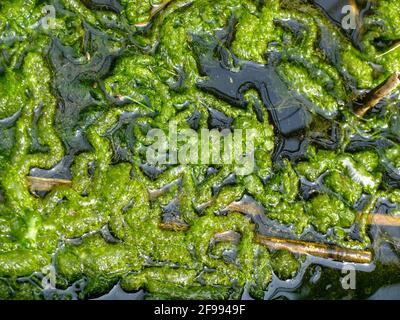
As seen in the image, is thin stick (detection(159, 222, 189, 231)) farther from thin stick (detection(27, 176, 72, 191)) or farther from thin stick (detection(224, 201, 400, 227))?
thin stick (detection(27, 176, 72, 191))

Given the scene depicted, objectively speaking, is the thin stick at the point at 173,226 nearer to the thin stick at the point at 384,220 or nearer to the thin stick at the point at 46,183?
the thin stick at the point at 46,183

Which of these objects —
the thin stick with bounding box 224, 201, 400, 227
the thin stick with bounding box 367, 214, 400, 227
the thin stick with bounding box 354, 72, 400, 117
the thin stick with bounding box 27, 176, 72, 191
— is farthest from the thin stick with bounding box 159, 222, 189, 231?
the thin stick with bounding box 354, 72, 400, 117

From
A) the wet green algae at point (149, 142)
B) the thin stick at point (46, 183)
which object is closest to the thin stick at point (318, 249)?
the wet green algae at point (149, 142)

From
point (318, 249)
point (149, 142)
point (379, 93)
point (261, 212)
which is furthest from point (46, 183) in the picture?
point (379, 93)

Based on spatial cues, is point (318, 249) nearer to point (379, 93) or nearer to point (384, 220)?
point (384, 220)

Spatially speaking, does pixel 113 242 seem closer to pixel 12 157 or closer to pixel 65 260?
pixel 65 260
